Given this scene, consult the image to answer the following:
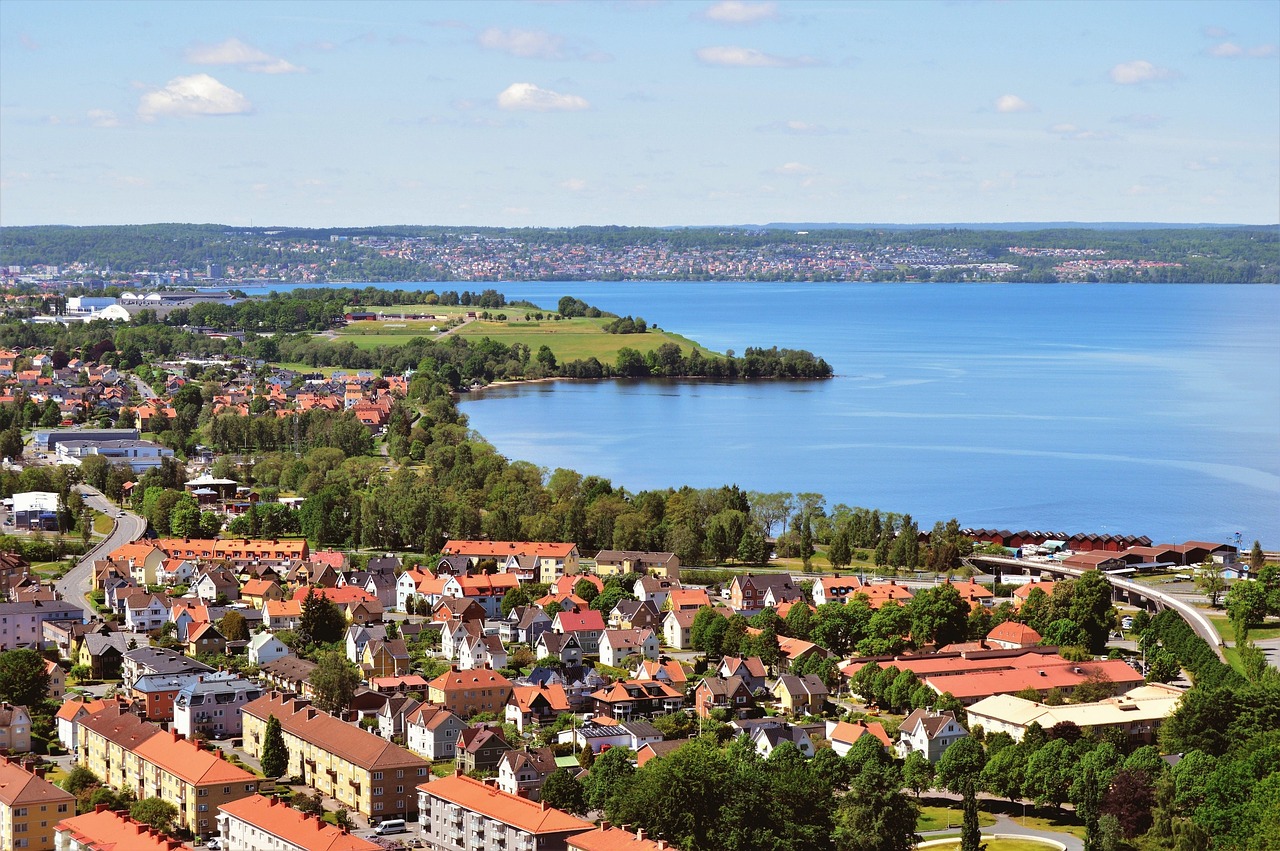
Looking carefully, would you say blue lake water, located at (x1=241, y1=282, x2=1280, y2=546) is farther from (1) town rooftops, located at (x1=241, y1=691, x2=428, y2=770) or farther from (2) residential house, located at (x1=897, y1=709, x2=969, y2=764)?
(1) town rooftops, located at (x1=241, y1=691, x2=428, y2=770)

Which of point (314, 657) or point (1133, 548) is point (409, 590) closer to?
point (314, 657)

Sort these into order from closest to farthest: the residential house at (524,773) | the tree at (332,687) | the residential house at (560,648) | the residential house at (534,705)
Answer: the residential house at (524,773)
the tree at (332,687)
the residential house at (534,705)
the residential house at (560,648)

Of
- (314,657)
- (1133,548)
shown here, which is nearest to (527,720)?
(314,657)

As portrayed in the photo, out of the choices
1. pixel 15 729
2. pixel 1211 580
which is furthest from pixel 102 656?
pixel 1211 580

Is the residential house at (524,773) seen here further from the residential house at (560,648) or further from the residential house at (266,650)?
the residential house at (266,650)

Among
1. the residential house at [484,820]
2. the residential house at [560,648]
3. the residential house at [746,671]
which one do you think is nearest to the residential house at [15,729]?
the residential house at [484,820]

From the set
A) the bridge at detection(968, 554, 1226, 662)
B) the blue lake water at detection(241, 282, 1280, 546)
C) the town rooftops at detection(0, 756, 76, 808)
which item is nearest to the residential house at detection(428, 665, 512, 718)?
the town rooftops at detection(0, 756, 76, 808)

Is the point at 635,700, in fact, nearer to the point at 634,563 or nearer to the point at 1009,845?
the point at 1009,845
